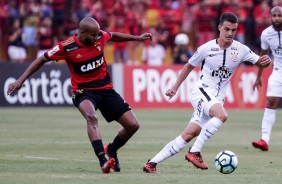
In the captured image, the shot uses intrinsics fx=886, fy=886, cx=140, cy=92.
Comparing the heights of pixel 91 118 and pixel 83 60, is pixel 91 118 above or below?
below

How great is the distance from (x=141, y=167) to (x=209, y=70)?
1.76 meters

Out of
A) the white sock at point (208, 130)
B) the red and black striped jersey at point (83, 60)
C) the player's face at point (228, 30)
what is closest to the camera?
the white sock at point (208, 130)

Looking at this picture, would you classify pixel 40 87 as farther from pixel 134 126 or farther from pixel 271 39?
pixel 134 126

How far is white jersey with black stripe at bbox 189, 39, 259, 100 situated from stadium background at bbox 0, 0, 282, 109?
1671 centimetres

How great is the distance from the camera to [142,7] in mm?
33438

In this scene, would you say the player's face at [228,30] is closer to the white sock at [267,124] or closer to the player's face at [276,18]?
the player's face at [276,18]

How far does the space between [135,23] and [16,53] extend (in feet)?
14.7

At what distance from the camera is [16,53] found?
3162cm

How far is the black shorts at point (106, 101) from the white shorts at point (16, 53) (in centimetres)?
1907

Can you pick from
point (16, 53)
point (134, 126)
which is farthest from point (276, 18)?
point (16, 53)

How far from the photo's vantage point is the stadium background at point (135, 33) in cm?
2947

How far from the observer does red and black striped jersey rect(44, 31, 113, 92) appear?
41.6 feet

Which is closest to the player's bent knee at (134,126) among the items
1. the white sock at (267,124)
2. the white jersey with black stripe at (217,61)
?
the white jersey with black stripe at (217,61)

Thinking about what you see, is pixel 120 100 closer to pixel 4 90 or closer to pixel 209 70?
pixel 209 70
